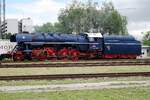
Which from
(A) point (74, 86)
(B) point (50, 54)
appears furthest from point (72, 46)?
(A) point (74, 86)

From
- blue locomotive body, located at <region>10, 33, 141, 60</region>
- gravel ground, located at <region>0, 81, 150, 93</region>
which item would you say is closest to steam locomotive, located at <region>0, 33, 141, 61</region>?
blue locomotive body, located at <region>10, 33, 141, 60</region>

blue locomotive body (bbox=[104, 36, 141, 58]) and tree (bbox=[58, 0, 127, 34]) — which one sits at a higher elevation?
tree (bbox=[58, 0, 127, 34])

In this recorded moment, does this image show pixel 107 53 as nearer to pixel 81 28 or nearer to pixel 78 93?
pixel 78 93

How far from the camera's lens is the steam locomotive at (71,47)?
38.1m

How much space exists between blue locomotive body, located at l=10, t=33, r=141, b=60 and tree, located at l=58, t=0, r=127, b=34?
128 ft

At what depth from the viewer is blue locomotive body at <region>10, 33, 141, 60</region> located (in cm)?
3822

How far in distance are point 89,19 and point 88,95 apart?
72.8 meters

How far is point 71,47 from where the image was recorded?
133 ft

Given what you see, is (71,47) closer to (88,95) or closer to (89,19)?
(88,95)

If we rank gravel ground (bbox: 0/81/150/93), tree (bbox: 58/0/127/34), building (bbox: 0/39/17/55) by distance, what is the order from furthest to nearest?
1. tree (bbox: 58/0/127/34)
2. building (bbox: 0/39/17/55)
3. gravel ground (bbox: 0/81/150/93)

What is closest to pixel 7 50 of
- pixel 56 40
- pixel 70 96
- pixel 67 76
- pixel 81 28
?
pixel 56 40

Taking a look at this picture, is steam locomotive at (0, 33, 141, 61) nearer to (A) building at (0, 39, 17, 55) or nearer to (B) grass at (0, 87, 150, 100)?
(A) building at (0, 39, 17, 55)

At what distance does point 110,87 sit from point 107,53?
26437 millimetres

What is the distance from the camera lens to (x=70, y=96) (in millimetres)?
13898
